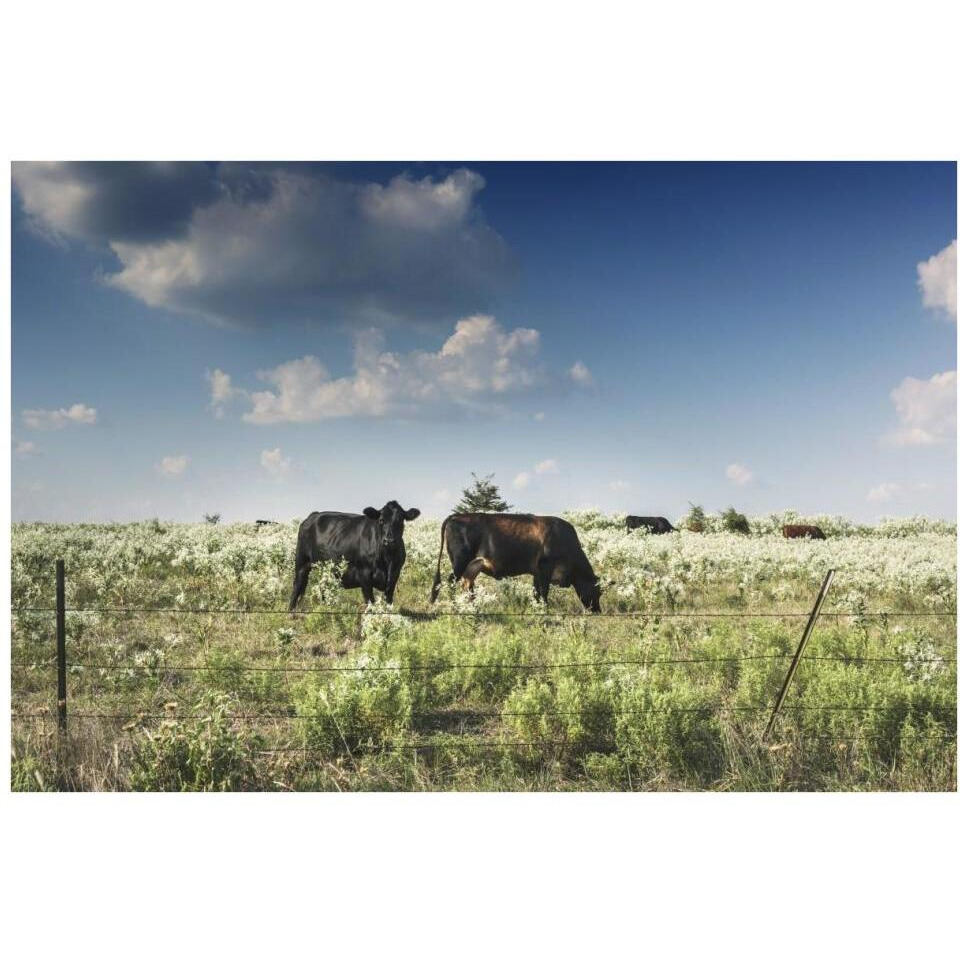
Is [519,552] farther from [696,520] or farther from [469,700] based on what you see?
[696,520]

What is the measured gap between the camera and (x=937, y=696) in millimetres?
6629

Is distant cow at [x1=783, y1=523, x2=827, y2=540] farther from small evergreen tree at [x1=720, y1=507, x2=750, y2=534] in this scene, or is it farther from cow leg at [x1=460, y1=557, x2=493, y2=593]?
cow leg at [x1=460, y1=557, x2=493, y2=593]

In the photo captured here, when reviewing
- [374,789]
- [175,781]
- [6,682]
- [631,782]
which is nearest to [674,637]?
[631,782]

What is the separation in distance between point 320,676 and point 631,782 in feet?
11.5

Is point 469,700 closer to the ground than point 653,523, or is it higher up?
closer to the ground

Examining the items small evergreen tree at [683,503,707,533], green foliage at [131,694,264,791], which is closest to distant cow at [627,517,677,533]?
small evergreen tree at [683,503,707,533]

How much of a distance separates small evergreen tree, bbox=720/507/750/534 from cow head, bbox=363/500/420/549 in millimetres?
22060

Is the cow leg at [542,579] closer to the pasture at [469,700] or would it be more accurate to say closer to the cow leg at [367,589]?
the pasture at [469,700]

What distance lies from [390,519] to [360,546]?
1068 millimetres

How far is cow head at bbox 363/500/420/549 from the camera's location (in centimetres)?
1113

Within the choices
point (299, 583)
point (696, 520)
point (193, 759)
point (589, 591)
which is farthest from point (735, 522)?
point (193, 759)

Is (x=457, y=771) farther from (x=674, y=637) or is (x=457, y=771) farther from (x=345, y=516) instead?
(x=345, y=516)

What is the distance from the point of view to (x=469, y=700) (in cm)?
749

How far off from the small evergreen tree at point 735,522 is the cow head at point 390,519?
2206 centimetres
